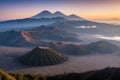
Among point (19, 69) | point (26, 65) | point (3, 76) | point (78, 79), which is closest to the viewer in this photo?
point (3, 76)

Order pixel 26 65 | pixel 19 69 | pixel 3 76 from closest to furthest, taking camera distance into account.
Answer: pixel 3 76 → pixel 19 69 → pixel 26 65

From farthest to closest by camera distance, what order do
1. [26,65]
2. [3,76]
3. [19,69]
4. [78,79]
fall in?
[26,65], [19,69], [78,79], [3,76]

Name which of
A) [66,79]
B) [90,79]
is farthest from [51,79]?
[90,79]

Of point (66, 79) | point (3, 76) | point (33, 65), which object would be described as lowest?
point (33, 65)

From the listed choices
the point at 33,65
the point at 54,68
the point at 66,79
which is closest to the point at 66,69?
the point at 54,68

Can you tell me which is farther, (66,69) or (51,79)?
(66,69)

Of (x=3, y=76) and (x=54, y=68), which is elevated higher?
(x=3, y=76)

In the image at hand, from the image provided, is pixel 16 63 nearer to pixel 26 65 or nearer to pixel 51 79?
pixel 26 65

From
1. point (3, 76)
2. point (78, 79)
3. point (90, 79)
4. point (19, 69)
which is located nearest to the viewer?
point (3, 76)

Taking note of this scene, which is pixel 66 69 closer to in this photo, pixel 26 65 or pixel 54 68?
pixel 54 68
